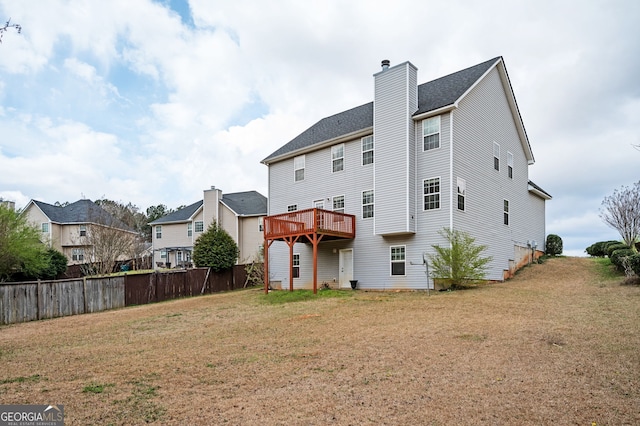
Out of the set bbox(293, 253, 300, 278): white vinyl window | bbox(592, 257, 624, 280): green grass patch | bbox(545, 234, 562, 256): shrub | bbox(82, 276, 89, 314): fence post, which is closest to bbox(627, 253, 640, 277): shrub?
bbox(592, 257, 624, 280): green grass patch

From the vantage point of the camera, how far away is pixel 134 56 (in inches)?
569

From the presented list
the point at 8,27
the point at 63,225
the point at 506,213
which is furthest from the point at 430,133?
the point at 63,225

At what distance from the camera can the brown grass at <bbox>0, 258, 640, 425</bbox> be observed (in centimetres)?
517

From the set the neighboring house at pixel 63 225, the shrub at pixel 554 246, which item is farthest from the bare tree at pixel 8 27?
the neighboring house at pixel 63 225

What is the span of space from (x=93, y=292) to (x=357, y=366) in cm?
1540

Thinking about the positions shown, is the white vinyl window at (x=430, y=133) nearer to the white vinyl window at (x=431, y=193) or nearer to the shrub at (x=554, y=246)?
the white vinyl window at (x=431, y=193)

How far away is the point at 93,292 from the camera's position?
1862 cm

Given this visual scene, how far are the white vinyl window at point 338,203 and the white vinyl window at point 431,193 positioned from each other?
455 cm

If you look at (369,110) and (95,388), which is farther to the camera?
(369,110)

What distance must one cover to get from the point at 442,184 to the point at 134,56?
12091 mm

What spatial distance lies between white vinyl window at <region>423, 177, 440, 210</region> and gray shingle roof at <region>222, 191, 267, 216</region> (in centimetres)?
1854

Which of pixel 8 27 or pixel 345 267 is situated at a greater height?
pixel 8 27

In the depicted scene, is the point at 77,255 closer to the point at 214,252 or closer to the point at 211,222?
the point at 211,222

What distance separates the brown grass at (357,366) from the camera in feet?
17.0
